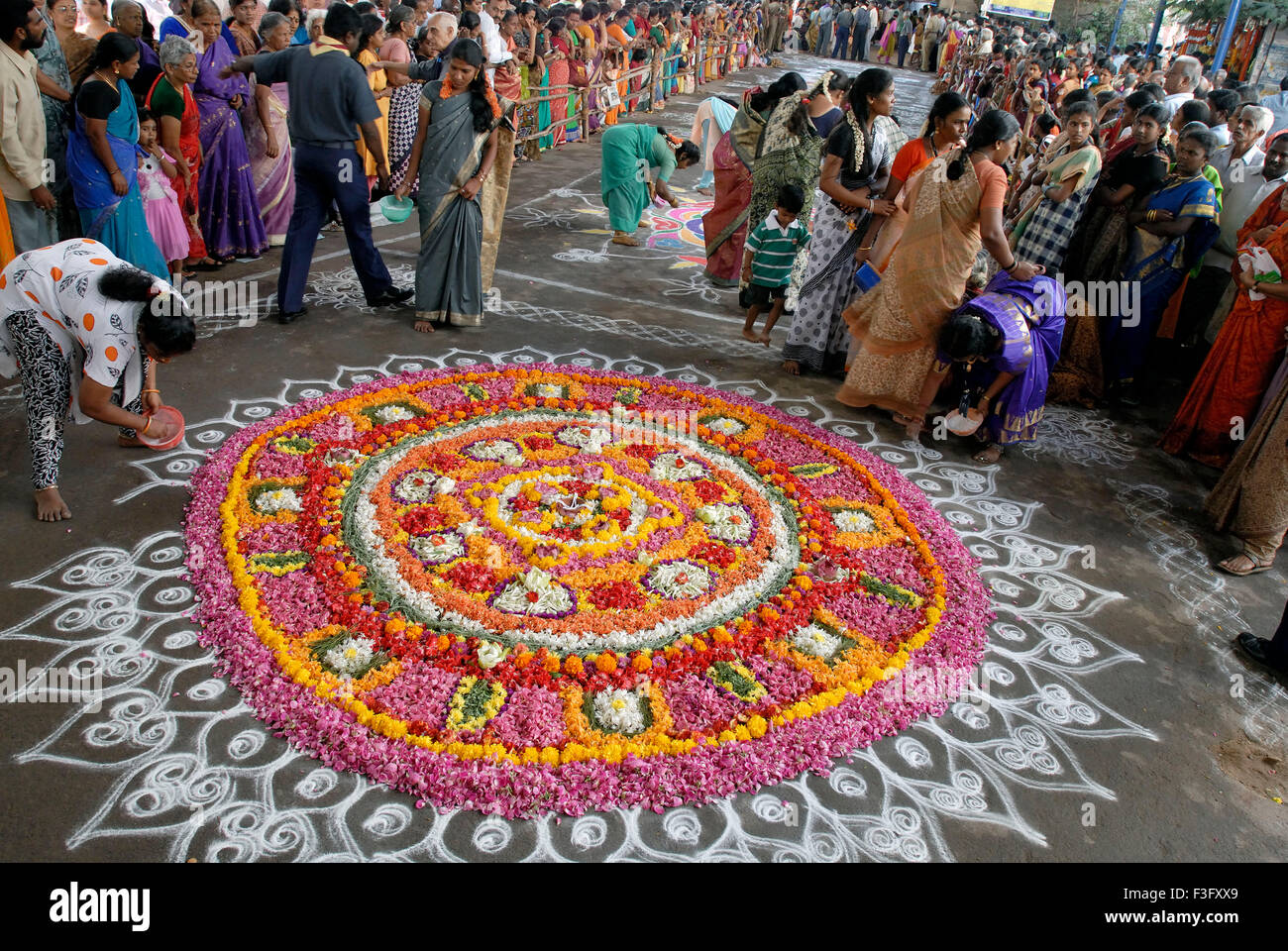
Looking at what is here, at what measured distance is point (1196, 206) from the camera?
5059mm

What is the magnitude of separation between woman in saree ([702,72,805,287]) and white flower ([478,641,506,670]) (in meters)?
4.38

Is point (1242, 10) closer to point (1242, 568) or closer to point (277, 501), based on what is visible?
point (1242, 568)

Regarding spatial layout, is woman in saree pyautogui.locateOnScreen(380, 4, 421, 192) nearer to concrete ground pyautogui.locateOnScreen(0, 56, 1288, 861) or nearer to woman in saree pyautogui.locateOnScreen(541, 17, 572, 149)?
concrete ground pyautogui.locateOnScreen(0, 56, 1288, 861)

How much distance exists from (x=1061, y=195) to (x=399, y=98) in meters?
5.46

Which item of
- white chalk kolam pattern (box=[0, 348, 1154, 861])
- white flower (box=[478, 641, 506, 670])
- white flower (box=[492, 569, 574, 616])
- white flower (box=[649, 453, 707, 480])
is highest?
white flower (box=[649, 453, 707, 480])

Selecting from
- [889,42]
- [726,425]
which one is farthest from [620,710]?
[889,42]

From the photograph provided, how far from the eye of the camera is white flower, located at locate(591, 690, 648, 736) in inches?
103

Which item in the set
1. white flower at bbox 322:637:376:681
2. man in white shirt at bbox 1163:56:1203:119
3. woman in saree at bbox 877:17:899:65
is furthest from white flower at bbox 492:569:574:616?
woman in saree at bbox 877:17:899:65

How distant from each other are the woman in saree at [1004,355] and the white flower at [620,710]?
2728 millimetres

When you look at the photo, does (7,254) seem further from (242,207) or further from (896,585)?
Answer: (896,585)

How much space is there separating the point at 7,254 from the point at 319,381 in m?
1.85

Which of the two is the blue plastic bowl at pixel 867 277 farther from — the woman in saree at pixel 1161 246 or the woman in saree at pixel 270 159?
the woman in saree at pixel 270 159

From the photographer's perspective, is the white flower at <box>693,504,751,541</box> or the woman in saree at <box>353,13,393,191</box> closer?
the white flower at <box>693,504,751,541</box>

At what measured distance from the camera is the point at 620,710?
2.66 m
